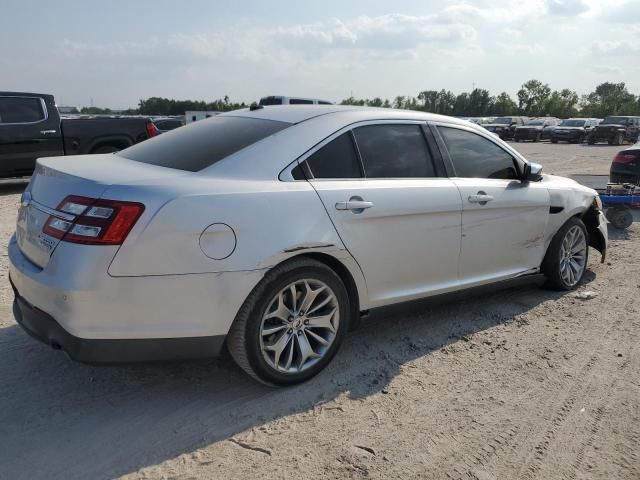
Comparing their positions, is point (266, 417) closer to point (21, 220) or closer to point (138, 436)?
point (138, 436)

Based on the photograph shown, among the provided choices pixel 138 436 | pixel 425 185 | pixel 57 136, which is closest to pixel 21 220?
pixel 138 436

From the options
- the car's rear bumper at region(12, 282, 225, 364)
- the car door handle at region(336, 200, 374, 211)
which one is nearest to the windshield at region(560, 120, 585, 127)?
the car door handle at region(336, 200, 374, 211)

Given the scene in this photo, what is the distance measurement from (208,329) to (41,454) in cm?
95

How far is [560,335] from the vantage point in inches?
165

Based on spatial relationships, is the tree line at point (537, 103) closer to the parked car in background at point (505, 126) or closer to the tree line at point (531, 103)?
the tree line at point (531, 103)

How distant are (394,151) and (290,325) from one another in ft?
4.75

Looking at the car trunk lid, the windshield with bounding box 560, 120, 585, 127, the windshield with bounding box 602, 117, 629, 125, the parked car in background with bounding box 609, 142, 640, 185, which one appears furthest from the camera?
the windshield with bounding box 560, 120, 585, 127

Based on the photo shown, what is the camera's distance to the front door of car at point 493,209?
13.6 feet

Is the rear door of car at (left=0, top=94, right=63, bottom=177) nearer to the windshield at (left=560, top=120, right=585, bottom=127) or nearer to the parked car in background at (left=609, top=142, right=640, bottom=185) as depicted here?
the parked car in background at (left=609, top=142, right=640, bottom=185)

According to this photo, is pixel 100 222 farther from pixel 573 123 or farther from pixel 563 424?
pixel 573 123

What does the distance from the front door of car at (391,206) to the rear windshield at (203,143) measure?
0.41 metres

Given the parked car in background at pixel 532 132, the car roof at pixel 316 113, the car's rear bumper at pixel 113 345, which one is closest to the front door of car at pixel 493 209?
the car roof at pixel 316 113

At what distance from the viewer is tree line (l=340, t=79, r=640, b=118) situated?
7794 centimetres

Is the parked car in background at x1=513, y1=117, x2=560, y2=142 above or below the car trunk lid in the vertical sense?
below
